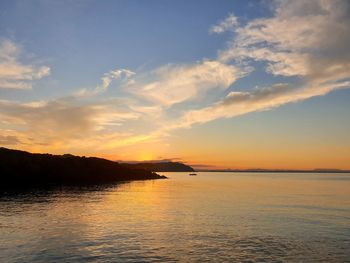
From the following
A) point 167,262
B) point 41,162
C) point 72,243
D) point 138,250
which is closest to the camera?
point 167,262

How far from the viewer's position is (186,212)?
7106cm

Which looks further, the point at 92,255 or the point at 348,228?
the point at 348,228

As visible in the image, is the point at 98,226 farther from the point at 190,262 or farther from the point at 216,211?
the point at 216,211

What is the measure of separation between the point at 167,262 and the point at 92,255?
7.91 m

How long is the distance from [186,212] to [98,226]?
23293mm

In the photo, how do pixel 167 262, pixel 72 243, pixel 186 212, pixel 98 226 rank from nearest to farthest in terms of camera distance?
pixel 167 262
pixel 72 243
pixel 98 226
pixel 186 212

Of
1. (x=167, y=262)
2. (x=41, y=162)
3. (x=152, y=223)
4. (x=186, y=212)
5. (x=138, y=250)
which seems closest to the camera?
(x=167, y=262)

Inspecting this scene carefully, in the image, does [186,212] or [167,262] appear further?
[186,212]

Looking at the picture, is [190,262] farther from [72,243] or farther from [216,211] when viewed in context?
[216,211]

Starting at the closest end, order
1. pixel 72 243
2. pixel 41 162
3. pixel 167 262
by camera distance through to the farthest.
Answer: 1. pixel 167 262
2. pixel 72 243
3. pixel 41 162

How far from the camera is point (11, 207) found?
7225cm

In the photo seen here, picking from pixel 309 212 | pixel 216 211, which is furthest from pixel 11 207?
pixel 309 212

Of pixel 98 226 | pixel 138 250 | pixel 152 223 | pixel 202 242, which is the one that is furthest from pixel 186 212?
pixel 138 250

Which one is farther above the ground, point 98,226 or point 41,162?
point 41,162
